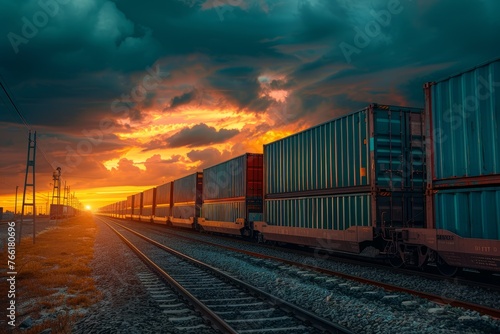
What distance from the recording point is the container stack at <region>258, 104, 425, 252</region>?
1366 cm

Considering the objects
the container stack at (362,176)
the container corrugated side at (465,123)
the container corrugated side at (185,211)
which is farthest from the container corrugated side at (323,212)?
the container corrugated side at (185,211)

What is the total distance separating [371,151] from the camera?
1365cm

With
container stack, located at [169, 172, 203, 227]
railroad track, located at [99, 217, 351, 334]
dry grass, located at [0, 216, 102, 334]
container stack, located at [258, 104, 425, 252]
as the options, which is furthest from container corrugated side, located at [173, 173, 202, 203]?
railroad track, located at [99, 217, 351, 334]

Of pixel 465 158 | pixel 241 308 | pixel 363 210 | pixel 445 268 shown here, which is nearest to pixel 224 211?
pixel 363 210

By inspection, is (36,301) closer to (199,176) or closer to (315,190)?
(315,190)

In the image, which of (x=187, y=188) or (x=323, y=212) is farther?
(x=187, y=188)

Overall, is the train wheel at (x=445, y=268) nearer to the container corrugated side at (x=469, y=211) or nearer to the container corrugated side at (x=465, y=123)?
the container corrugated side at (x=469, y=211)

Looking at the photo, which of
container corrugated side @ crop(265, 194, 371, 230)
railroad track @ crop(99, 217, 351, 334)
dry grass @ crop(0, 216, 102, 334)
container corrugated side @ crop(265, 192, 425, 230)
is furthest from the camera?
container corrugated side @ crop(265, 194, 371, 230)

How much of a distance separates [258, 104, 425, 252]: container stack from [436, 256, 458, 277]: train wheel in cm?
219

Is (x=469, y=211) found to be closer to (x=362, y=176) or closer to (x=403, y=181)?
(x=403, y=181)

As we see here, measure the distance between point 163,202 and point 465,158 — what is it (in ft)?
135

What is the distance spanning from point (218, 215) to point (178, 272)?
15524mm

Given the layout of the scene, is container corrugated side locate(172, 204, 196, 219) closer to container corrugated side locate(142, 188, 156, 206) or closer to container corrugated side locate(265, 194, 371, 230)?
container corrugated side locate(142, 188, 156, 206)

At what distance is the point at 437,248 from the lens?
11.0 metres
